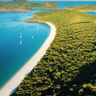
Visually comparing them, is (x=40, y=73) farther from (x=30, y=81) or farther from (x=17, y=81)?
(x=17, y=81)

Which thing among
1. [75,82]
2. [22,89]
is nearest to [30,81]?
[22,89]

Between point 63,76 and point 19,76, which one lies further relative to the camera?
point 19,76

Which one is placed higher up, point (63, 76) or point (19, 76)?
point (63, 76)

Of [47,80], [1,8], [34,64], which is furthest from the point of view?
[1,8]

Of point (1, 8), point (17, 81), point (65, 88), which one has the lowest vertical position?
point (17, 81)

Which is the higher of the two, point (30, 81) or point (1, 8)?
point (1, 8)

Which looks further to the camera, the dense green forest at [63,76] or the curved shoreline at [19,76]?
the curved shoreline at [19,76]

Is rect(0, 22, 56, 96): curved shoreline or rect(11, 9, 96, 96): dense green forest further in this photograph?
rect(0, 22, 56, 96): curved shoreline

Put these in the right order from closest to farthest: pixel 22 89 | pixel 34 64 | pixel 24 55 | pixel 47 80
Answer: pixel 22 89
pixel 47 80
pixel 34 64
pixel 24 55

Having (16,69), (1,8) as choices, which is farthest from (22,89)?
(1,8)

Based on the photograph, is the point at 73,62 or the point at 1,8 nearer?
the point at 73,62
